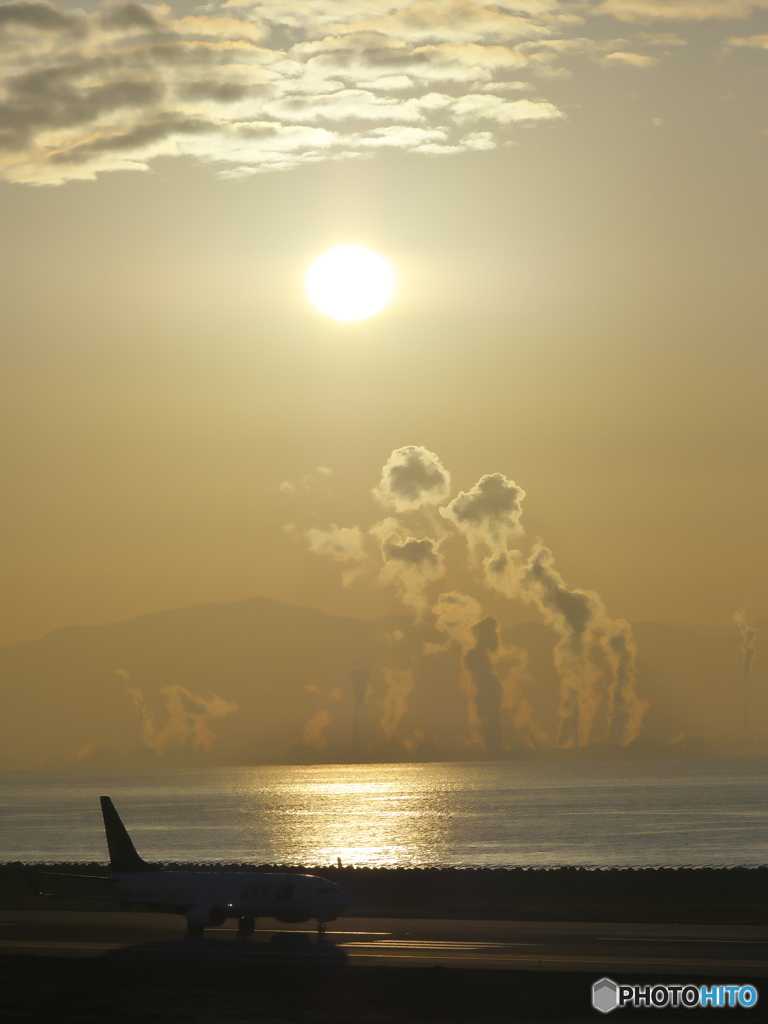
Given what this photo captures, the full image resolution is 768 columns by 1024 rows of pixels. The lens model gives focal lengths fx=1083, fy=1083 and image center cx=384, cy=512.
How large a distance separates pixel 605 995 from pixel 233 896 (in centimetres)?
2343

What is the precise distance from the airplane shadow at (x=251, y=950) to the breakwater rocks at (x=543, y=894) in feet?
36.7

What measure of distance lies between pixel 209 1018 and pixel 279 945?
1628cm

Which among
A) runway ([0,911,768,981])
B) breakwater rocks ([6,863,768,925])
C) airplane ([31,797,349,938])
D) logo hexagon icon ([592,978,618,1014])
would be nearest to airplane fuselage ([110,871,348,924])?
airplane ([31,797,349,938])

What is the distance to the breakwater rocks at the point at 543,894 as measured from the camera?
6962 cm

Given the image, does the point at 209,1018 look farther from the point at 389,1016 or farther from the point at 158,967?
the point at 158,967

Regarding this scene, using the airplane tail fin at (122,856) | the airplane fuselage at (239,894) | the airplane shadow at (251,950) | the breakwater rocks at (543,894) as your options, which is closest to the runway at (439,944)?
the airplane shadow at (251,950)

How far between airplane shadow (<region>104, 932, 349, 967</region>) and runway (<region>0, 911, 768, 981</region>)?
0.05m

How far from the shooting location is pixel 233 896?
194 feet

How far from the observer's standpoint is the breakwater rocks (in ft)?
228

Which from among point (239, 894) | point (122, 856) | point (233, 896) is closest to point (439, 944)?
point (239, 894)

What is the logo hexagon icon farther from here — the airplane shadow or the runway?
the airplane shadow

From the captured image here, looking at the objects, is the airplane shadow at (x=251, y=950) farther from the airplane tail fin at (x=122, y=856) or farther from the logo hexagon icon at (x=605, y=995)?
the logo hexagon icon at (x=605, y=995)

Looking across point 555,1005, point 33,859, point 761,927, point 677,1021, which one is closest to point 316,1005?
point 555,1005

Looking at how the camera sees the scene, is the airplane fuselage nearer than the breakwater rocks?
Yes
